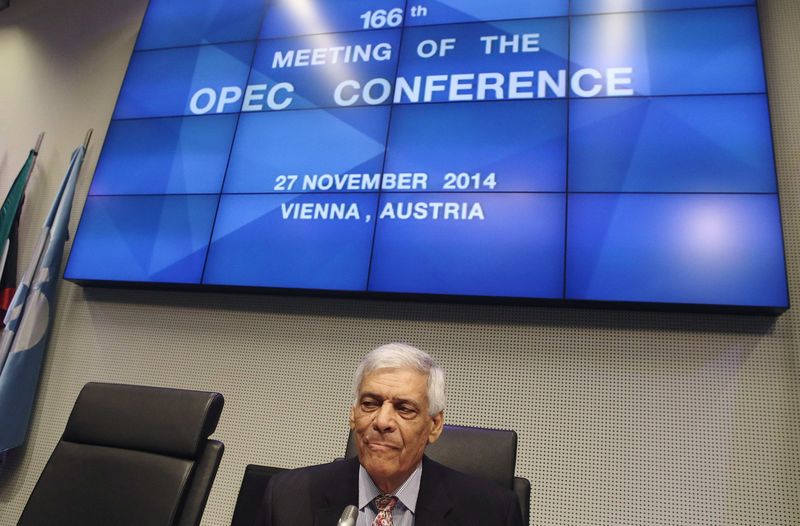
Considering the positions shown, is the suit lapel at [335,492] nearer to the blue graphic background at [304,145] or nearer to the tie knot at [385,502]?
the tie knot at [385,502]

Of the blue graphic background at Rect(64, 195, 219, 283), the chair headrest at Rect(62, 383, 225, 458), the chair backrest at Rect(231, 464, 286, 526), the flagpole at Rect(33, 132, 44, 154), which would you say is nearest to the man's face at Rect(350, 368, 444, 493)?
the chair headrest at Rect(62, 383, 225, 458)

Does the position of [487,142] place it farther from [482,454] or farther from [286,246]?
[482,454]

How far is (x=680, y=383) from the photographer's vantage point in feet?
8.55

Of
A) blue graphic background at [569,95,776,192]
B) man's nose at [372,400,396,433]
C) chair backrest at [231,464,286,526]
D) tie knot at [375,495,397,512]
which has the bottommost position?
chair backrest at [231,464,286,526]

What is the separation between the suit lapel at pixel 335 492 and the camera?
50.9 inches

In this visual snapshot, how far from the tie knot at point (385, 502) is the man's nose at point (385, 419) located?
0.16 meters

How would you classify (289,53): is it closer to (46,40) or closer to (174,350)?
(174,350)

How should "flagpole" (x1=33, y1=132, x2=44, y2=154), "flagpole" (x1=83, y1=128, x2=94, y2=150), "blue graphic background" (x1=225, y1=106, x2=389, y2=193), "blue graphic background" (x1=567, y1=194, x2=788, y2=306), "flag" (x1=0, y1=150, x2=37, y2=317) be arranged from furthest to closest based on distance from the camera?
1. "flagpole" (x1=33, y1=132, x2=44, y2=154)
2. "flagpole" (x1=83, y1=128, x2=94, y2=150)
3. "flag" (x1=0, y1=150, x2=37, y2=317)
4. "blue graphic background" (x1=225, y1=106, x2=389, y2=193)
5. "blue graphic background" (x1=567, y1=194, x2=788, y2=306)

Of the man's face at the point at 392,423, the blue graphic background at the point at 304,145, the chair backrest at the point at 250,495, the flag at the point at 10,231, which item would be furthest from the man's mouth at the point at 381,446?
the flag at the point at 10,231

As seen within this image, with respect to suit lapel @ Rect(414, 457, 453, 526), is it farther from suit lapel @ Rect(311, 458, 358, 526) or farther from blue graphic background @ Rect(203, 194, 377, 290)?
blue graphic background @ Rect(203, 194, 377, 290)

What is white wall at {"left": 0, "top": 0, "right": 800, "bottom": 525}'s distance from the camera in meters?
2.49

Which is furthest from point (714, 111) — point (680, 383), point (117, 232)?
point (117, 232)

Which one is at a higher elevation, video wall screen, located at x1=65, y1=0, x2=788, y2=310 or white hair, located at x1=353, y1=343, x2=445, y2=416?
video wall screen, located at x1=65, y1=0, x2=788, y2=310

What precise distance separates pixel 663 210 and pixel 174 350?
107 inches
